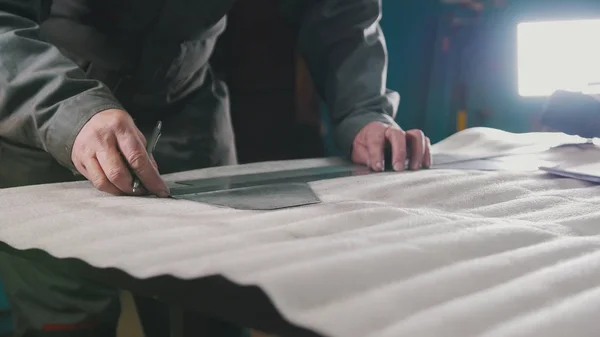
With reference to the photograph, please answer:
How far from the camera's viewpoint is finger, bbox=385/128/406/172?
93 centimetres

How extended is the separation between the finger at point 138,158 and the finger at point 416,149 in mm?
410

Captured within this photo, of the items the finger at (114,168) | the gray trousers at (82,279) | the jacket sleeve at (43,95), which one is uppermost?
the jacket sleeve at (43,95)

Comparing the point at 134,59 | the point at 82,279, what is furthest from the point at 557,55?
the point at 82,279

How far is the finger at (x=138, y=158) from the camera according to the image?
2.14ft

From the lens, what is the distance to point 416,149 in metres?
0.95

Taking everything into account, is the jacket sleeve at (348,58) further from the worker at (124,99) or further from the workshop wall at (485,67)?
the workshop wall at (485,67)

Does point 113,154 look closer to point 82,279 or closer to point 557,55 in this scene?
point 82,279

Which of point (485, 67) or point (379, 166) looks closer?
point (379, 166)

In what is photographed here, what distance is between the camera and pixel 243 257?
408mm

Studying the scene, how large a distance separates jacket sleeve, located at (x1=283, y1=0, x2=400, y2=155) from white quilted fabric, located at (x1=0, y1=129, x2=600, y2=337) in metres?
0.46

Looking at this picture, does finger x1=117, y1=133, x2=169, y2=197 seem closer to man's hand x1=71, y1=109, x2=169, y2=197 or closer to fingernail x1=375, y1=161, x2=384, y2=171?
man's hand x1=71, y1=109, x2=169, y2=197

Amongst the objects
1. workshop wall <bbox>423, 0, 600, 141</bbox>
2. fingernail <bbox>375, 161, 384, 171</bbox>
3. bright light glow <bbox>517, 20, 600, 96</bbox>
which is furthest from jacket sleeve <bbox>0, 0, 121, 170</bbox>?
bright light glow <bbox>517, 20, 600, 96</bbox>

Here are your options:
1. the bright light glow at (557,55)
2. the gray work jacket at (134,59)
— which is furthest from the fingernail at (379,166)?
the bright light glow at (557,55)

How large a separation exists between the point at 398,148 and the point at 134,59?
0.42 metres
